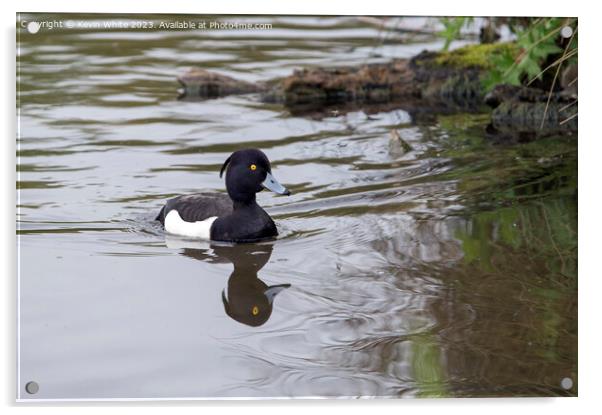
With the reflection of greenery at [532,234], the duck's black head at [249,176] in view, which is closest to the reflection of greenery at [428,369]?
the reflection of greenery at [532,234]

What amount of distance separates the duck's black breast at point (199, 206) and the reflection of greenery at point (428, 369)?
2569 mm

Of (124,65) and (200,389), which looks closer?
(200,389)

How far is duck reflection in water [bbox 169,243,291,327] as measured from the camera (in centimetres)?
702

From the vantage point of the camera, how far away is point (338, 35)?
10.3 metres

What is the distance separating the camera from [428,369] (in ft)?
20.4

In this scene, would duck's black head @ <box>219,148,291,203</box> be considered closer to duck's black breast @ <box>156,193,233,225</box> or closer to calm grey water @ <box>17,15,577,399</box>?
duck's black breast @ <box>156,193,233,225</box>

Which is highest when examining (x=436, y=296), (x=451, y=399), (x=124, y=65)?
(x=124, y=65)

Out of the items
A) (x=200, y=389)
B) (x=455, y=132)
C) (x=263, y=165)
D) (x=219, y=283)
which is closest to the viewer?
(x=200, y=389)

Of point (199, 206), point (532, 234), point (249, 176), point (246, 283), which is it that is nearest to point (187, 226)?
point (199, 206)

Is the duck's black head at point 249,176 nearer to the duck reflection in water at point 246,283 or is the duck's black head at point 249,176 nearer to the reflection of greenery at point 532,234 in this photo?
the duck reflection in water at point 246,283

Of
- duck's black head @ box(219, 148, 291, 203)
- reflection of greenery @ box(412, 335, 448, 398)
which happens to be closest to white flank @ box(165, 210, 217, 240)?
duck's black head @ box(219, 148, 291, 203)
